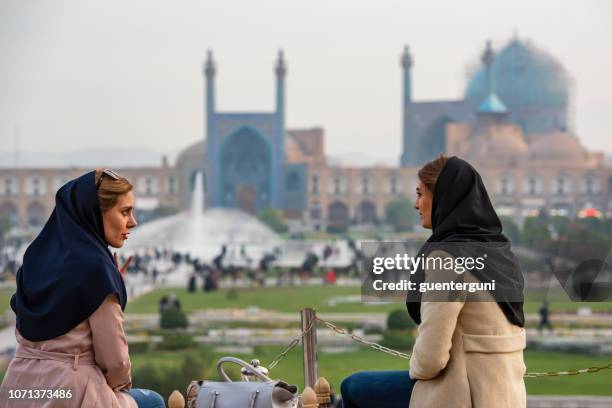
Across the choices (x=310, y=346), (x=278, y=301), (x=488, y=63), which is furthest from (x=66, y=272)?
(x=488, y=63)

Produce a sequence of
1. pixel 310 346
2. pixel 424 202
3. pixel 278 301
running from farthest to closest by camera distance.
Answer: pixel 278 301 → pixel 310 346 → pixel 424 202

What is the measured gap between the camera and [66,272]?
147cm

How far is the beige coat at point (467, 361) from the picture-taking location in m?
1.50

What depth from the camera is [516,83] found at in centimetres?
3206

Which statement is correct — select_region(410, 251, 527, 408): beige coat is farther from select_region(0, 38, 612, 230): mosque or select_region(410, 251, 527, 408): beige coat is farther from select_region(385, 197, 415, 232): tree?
select_region(0, 38, 612, 230): mosque

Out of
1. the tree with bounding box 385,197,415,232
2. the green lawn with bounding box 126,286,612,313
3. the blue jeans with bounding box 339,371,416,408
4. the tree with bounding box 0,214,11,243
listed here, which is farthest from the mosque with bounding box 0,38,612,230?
the blue jeans with bounding box 339,371,416,408

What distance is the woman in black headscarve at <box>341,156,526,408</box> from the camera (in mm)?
1504

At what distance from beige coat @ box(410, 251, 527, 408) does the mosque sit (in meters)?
27.1

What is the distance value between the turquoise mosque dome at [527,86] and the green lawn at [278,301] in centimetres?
1826

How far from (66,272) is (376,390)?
434mm

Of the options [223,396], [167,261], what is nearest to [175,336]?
[223,396]

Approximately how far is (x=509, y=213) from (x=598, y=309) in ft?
55.3

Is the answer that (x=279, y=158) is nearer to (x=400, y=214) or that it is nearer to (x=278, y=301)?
(x=400, y=214)

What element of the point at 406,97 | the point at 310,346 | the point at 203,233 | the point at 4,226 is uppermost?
the point at 406,97
